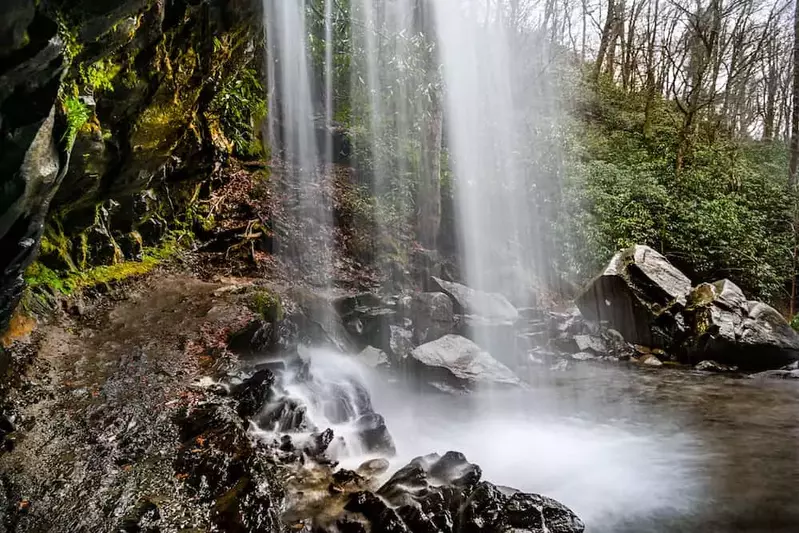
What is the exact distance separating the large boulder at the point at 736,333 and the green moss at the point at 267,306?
346 inches

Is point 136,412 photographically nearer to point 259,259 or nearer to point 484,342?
point 259,259

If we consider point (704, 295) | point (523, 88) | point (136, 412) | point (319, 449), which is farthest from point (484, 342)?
point (523, 88)

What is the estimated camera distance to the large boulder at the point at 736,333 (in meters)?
9.74

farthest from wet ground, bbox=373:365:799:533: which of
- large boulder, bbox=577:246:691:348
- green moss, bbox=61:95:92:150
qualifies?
green moss, bbox=61:95:92:150

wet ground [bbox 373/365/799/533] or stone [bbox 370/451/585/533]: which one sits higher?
stone [bbox 370/451/585/533]

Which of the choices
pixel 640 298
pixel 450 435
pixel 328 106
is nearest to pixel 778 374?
pixel 640 298

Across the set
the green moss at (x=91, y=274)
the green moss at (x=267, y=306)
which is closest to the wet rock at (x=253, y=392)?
the green moss at (x=267, y=306)

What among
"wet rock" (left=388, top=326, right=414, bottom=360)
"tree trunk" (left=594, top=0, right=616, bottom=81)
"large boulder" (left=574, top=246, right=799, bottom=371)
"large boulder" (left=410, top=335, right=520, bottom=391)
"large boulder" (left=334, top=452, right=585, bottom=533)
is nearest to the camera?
"large boulder" (left=334, top=452, right=585, bottom=533)

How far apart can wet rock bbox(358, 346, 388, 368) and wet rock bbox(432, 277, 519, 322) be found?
2.82 meters

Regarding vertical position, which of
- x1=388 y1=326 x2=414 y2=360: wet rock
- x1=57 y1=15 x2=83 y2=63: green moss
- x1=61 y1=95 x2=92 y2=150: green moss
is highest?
x1=57 y1=15 x2=83 y2=63: green moss

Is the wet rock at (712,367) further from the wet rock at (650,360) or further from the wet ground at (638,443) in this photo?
the wet rock at (650,360)

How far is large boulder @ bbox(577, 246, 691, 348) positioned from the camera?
36.6 feet

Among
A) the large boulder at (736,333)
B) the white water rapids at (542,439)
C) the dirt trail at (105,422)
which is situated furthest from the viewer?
the large boulder at (736,333)

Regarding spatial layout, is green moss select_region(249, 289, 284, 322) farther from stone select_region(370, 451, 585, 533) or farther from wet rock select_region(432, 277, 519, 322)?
wet rock select_region(432, 277, 519, 322)
